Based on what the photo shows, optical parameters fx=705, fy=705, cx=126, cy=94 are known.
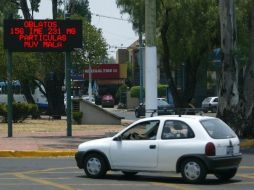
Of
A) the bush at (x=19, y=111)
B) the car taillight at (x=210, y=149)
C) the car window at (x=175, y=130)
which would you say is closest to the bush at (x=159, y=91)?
the bush at (x=19, y=111)

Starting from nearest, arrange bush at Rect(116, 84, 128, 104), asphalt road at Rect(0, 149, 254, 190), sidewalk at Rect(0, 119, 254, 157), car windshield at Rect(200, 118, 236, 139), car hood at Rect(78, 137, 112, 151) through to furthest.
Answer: asphalt road at Rect(0, 149, 254, 190)
car windshield at Rect(200, 118, 236, 139)
car hood at Rect(78, 137, 112, 151)
sidewalk at Rect(0, 119, 254, 157)
bush at Rect(116, 84, 128, 104)

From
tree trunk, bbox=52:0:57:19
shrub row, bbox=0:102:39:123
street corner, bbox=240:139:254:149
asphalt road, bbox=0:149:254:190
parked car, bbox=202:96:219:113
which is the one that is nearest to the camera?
asphalt road, bbox=0:149:254:190

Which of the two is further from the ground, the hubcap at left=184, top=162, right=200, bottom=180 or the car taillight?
the car taillight

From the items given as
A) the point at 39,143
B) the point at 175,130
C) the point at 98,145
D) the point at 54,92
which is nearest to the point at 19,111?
the point at 54,92

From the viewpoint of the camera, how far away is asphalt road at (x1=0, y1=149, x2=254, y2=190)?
13977 millimetres

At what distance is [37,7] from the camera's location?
54594 mm

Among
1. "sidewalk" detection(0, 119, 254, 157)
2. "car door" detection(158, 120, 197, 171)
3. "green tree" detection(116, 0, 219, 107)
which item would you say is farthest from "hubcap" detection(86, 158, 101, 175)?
"green tree" detection(116, 0, 219, 107)

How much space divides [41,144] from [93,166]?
9401 mm

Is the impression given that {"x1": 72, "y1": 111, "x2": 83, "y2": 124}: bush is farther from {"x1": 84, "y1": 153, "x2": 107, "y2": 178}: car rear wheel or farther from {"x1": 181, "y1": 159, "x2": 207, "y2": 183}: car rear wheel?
{"x1": 181, "y1": 159, "x2": 207, "y2": 183}: car rear wheel

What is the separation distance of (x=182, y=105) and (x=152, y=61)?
1146 centimetres

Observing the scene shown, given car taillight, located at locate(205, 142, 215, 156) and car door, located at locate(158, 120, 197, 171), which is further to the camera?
car door, located at locate(158, 120, 197, 171)

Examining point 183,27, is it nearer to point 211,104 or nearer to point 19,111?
point 19,111

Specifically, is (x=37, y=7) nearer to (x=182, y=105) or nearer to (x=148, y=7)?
(x=182, y=105)

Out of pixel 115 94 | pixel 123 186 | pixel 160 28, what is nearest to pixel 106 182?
pixel 123 186
